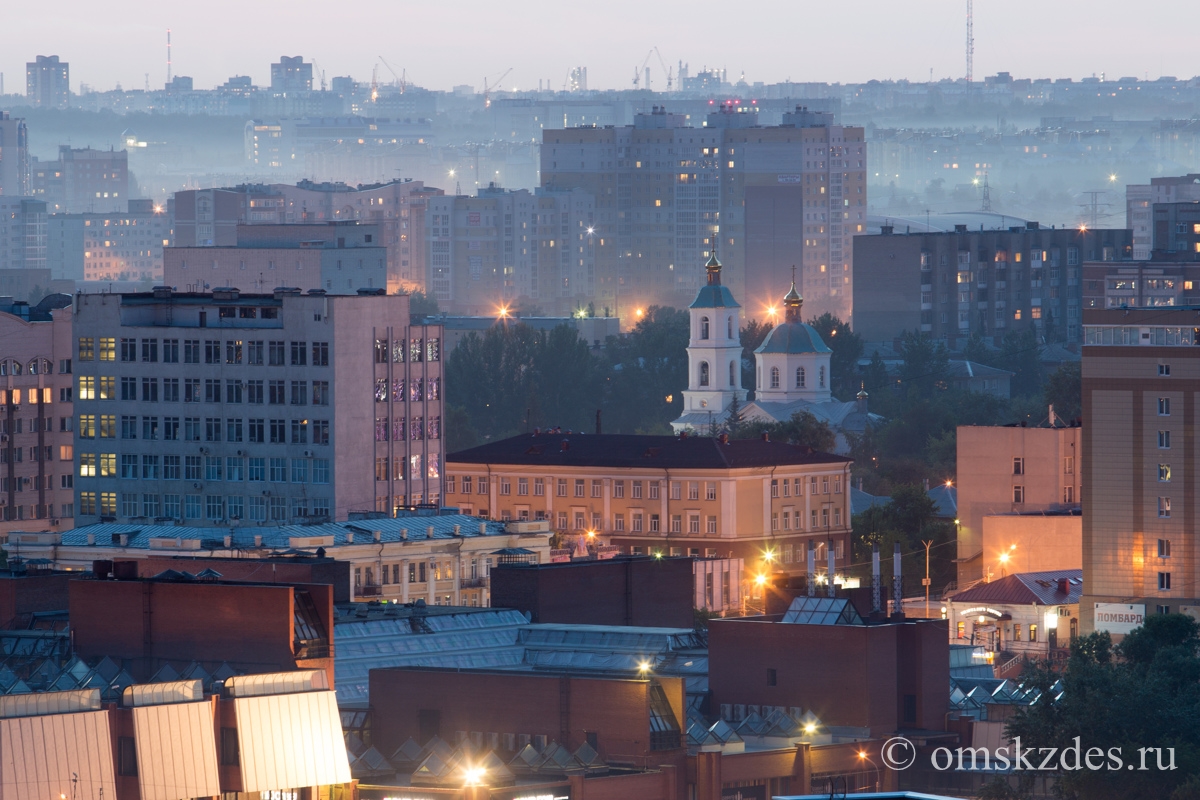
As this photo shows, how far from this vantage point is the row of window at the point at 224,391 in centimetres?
10506

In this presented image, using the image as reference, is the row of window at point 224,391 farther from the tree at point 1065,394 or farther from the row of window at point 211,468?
the tree at point 1065,394

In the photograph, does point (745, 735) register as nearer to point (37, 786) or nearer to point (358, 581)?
point (37, 786)

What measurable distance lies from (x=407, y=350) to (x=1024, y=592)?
23.1 meters

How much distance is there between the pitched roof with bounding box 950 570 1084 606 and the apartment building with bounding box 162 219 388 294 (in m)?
72.0

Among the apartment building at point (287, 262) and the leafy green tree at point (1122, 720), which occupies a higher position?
the apartment building at point (287, 262)

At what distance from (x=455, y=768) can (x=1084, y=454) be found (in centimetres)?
5210

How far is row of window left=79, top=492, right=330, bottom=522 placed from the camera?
338ft

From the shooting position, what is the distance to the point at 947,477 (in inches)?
5743

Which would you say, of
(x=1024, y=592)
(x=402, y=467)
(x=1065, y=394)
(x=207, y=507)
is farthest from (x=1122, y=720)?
(x=1065, y=394)

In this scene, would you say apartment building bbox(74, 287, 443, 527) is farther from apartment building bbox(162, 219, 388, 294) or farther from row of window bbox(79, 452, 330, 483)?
apartment building bbox(162, 219, 388, 294)

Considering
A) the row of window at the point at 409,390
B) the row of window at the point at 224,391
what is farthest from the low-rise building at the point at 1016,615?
the row of window at the point at 224,391

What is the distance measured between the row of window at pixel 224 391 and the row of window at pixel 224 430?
66cm

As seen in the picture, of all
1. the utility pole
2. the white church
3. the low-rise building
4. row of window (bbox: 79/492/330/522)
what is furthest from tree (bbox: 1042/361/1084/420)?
row of window (bbox: 79/492/330/522)

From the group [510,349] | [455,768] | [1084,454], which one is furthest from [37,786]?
[510,349]
